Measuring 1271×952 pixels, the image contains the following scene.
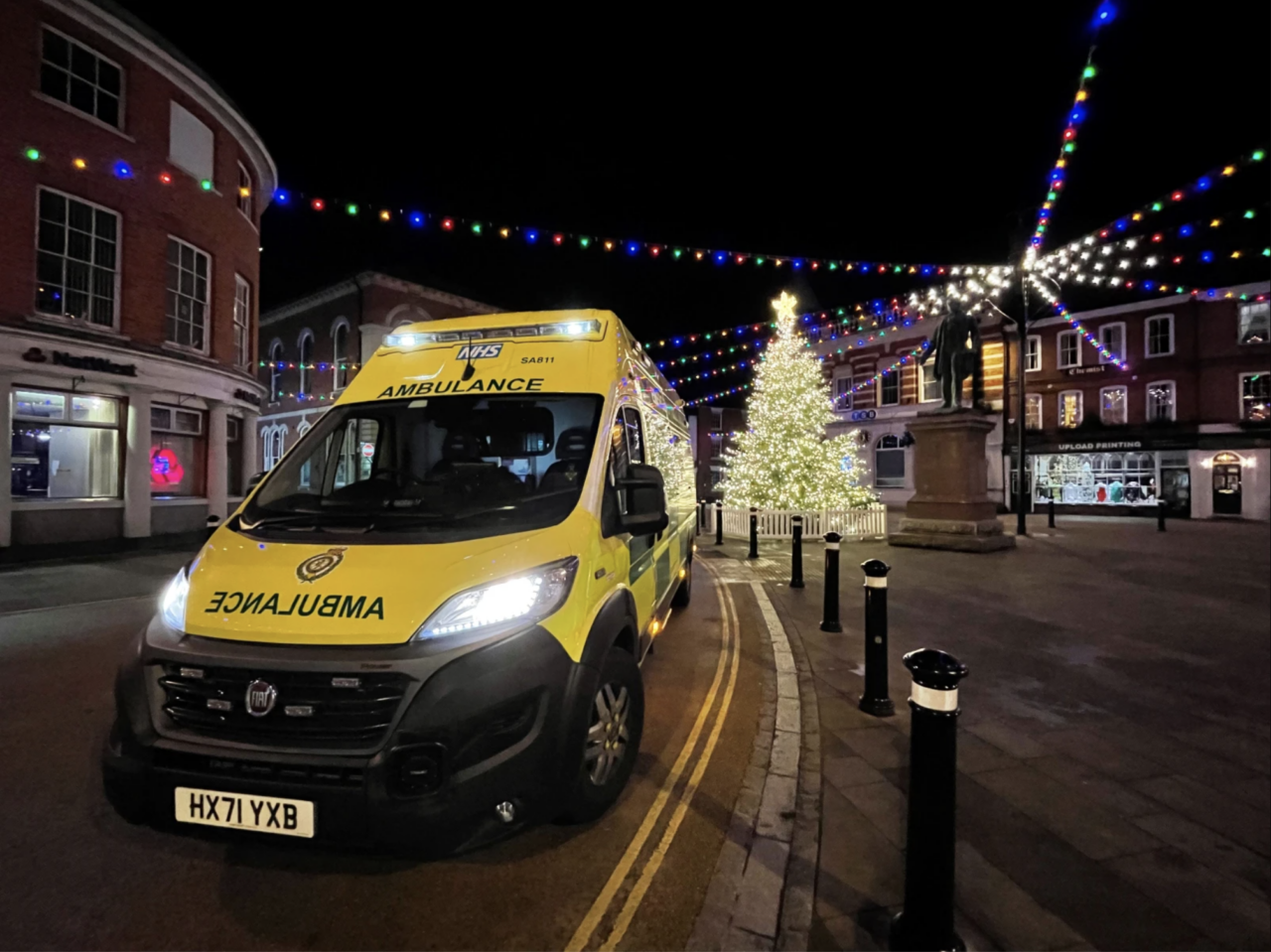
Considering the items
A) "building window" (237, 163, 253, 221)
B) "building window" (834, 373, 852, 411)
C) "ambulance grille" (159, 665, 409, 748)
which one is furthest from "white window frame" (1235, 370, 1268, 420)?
"building window" (237, 163, 253, 221)

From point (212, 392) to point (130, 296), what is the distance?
2.96 meters

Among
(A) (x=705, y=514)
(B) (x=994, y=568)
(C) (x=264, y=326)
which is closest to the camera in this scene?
(B) (x=994, y=568)

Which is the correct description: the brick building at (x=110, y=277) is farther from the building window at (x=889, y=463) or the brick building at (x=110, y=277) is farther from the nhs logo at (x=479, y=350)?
the building window at (x=889, y=463)

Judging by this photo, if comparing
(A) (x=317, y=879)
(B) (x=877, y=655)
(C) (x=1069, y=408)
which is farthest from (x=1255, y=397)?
(A) (x=317, y=879)

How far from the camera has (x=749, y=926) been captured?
99.3 inches

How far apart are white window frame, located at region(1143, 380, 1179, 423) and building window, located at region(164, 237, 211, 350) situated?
32872 mm

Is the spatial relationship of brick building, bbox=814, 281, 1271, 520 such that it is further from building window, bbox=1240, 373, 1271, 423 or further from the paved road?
the paved road

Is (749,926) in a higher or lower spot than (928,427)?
lower

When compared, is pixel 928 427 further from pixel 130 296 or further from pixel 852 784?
pixel 130 296

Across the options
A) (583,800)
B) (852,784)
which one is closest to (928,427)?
(852,784)

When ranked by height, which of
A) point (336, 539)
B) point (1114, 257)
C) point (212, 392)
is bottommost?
Result: point (336, 539)

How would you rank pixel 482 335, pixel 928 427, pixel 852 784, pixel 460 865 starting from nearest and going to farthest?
pixel 460 865 → pixel 852 784 → pixel 482 335 → pixel 928 427

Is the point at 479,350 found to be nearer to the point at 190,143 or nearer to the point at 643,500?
the point at 643,500

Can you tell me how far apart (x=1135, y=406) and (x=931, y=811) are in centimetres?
3103
